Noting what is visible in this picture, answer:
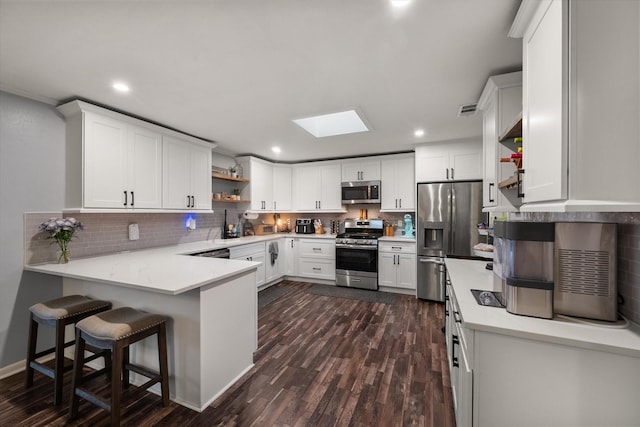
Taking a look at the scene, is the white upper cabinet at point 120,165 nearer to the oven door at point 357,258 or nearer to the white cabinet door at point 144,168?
the white cabinet door at point 144,168

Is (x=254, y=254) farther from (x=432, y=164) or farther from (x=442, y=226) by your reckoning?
(x=432, y=164)

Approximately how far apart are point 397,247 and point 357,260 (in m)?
0.70

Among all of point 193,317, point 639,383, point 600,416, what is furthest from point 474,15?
point 193,317

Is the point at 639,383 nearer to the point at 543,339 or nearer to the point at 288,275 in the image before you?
the point at 543,339

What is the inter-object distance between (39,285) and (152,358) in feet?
4.69

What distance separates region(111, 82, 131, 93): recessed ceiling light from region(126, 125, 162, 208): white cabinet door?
0.64 metres

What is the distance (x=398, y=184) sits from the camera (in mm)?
4520

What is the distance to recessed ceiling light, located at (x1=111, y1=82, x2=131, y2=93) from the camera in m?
2.11

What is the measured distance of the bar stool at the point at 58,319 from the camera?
5.92 ft

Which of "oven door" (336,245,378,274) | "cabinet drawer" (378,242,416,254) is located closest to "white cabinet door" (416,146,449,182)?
"cabinet drawer" (378,242,416,254)

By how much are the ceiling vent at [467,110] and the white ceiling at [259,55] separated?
0.11m

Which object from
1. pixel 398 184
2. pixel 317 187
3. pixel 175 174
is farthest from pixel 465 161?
pixel 175 174

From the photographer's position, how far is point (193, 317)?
176 centimetres

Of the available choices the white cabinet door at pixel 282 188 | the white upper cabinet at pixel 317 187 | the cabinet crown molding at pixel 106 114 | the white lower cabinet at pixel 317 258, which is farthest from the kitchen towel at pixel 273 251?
the cabinet crown molding at pixel 106 114
